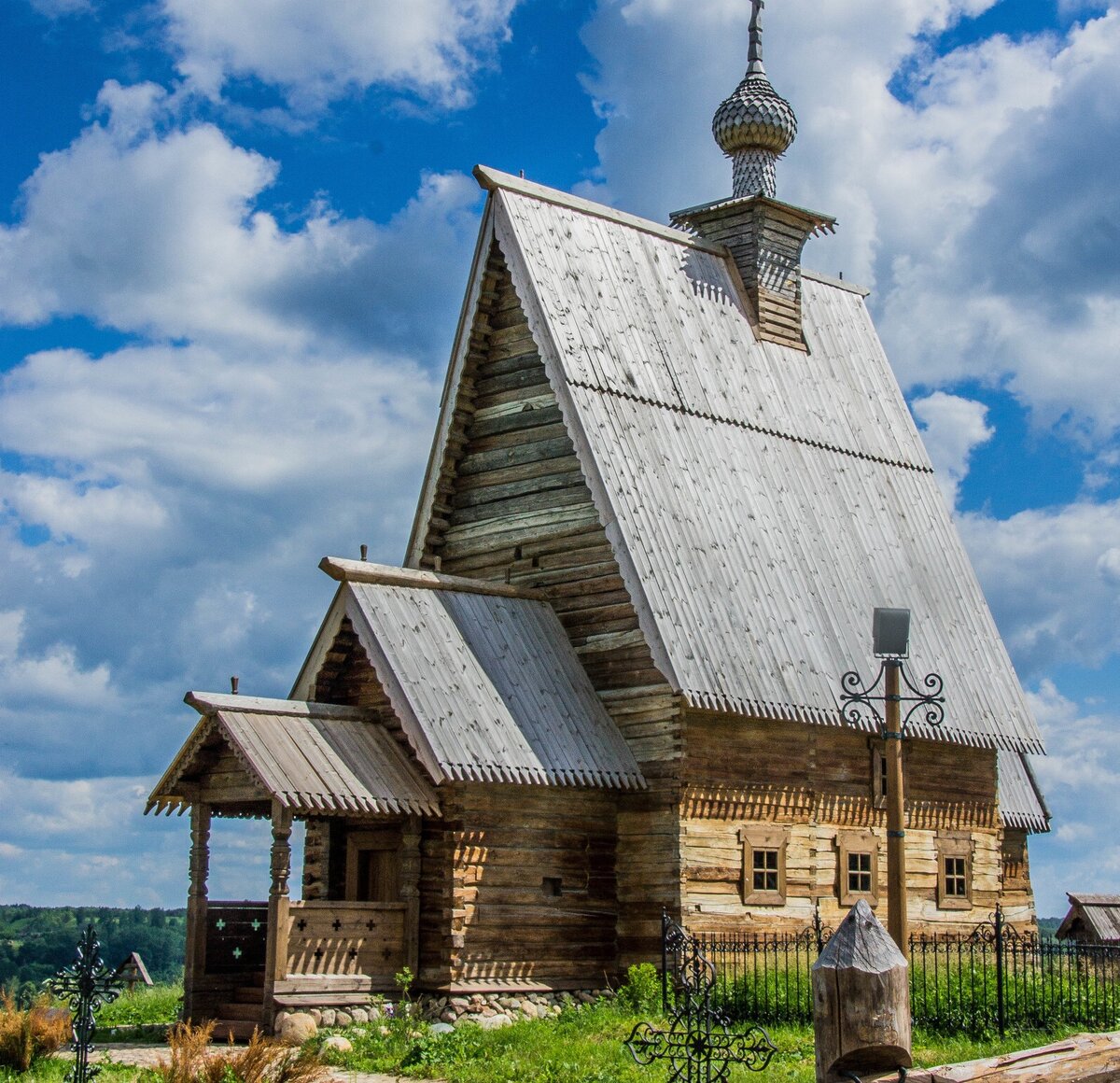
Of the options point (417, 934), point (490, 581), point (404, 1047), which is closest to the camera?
point (404, 1047)

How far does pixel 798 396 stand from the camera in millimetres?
28703

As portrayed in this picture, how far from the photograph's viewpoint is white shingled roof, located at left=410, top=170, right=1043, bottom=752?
23.8 m

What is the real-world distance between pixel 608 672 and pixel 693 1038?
890 cm

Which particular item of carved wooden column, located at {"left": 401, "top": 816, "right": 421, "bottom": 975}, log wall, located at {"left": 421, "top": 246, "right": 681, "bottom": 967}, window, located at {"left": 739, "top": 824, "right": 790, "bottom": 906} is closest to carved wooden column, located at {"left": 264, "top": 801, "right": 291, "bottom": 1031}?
carved wooden column, located at {"left": 401, "top": 816, "right": 421, "bottom": 975}

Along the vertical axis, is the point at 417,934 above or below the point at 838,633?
below

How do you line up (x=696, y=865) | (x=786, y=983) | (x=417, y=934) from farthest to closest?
(x=696, y=865) < (x=417, y=934) < (x=786, y=983)

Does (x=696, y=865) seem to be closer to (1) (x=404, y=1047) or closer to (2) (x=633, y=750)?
(2) (x=633, y=750)

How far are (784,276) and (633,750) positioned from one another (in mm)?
10101

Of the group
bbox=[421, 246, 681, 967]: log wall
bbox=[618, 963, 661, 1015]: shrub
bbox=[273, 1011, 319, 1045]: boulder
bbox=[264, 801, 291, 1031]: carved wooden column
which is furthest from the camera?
bbox=[421, 246, 681, 967]: log wall

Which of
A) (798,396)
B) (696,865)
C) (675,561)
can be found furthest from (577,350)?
(696,865)

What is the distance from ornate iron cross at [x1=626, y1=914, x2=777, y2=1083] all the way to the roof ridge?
23.9 feet

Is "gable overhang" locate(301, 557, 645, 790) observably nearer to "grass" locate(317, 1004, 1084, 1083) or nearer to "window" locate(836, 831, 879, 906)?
"grass" locate(317, 1004, 1084, 1083)

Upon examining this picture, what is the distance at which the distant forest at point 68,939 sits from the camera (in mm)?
58094

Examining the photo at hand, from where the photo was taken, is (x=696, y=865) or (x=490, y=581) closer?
(x=696, y=865)
